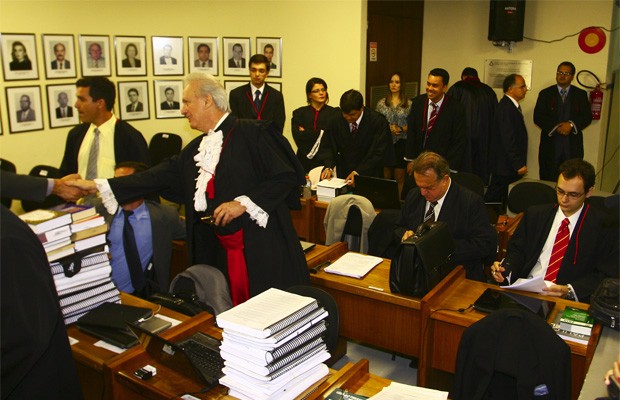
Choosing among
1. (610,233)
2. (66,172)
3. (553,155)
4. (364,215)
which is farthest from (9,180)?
(553,155)

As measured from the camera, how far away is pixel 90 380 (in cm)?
268

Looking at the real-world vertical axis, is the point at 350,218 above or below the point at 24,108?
below

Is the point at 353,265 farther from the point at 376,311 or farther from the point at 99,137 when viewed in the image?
the point at 99,137

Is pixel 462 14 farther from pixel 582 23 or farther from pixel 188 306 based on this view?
pixel 188 306

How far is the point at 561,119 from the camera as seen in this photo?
784 centimetres

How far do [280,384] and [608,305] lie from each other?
1.74 metres

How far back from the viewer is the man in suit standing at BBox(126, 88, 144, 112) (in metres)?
7.21

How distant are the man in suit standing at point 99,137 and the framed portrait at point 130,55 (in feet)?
8.43

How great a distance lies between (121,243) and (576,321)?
99.6 inches

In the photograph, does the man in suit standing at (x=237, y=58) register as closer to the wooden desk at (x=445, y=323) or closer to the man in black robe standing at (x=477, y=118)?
the man in black robe standing at (x=477, y=118)

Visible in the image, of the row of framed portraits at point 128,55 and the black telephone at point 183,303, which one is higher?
the row of framed portraits at point 128,55

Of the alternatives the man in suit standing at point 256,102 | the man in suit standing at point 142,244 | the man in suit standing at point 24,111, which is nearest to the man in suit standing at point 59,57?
the man in suit standing at point 24,111

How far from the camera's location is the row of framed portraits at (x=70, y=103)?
6152 mm

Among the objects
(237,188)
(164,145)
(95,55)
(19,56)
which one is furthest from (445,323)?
(95,55)
